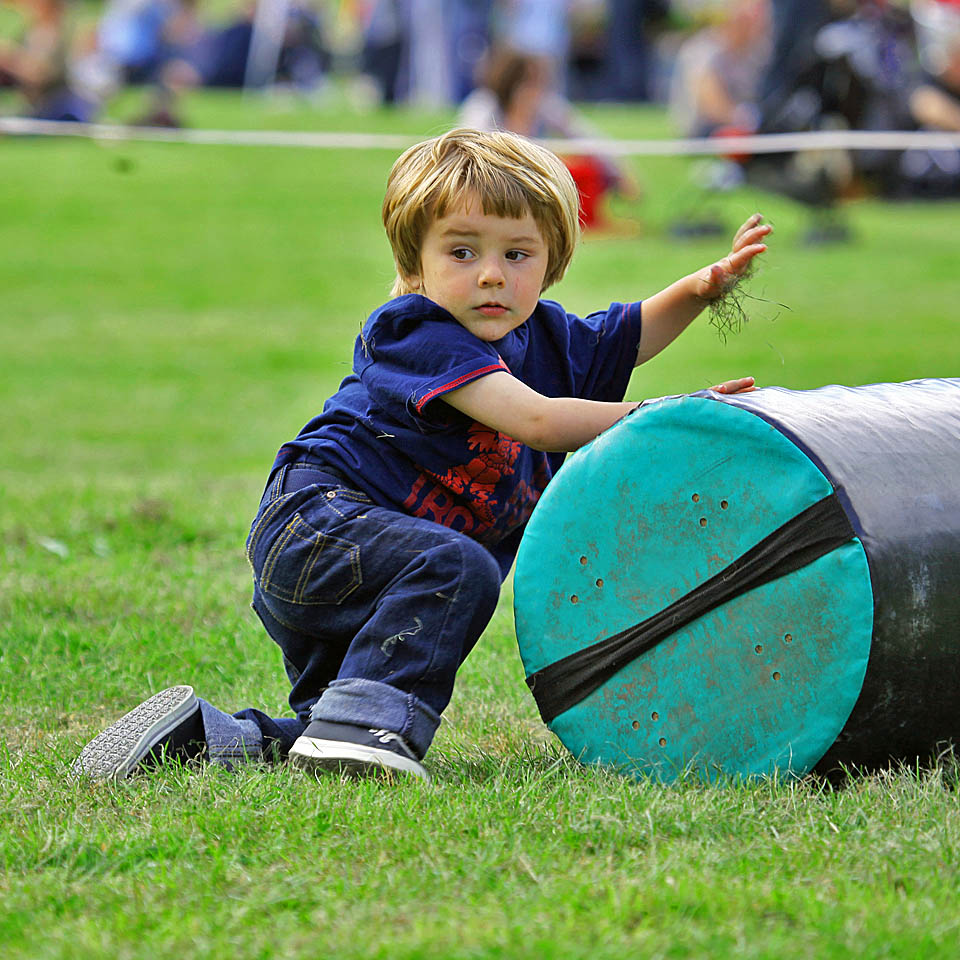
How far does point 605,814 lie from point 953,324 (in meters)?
10.1

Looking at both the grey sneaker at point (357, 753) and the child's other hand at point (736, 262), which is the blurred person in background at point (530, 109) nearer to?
the child's other hand at point (736, 262)

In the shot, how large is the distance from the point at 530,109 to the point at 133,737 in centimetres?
1092

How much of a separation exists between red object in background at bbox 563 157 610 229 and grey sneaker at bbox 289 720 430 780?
1074 cm

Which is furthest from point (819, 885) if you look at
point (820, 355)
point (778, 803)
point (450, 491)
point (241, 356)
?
point (241, 356)

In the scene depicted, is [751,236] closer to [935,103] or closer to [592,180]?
[592,180]

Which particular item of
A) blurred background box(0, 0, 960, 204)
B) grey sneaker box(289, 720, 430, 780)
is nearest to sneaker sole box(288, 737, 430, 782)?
grey sneaker box(289, 720, 430, 780)

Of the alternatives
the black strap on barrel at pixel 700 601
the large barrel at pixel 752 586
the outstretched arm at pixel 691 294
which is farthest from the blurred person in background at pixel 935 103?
the black strap on barrel at pixel 700 601

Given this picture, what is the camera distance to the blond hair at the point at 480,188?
124 inches

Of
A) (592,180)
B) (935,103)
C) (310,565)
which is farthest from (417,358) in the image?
(935,103)

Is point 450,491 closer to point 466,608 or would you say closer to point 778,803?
point 466,608

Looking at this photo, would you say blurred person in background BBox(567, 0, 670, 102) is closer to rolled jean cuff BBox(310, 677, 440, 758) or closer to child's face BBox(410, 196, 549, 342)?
child's face BBox(410, 196, 549, 342)

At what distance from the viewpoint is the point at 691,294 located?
3510 mm

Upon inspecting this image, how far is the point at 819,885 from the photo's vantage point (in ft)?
7.84

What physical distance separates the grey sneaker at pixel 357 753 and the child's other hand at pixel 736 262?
1239mm
